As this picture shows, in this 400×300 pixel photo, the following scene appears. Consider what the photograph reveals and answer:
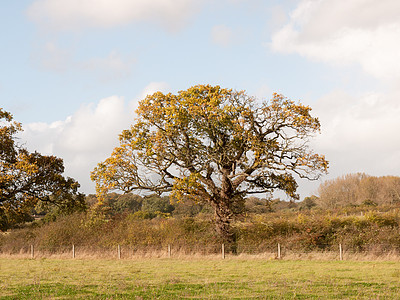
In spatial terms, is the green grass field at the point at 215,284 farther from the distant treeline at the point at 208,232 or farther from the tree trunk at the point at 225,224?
the tree trunk at the point at 225,224

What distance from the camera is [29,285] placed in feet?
50.6

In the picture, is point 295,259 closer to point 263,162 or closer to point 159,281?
point 263,162

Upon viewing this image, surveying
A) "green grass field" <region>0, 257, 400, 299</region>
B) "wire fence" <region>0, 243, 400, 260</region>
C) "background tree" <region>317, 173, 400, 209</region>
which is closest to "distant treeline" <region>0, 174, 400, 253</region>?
"wire fence" <region>0, 243, 400, 260</region>

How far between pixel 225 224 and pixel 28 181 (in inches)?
539

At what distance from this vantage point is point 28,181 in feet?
75.3

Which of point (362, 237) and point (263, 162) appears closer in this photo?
point (263, 162)

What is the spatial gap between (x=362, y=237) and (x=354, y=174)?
6143 centimetres

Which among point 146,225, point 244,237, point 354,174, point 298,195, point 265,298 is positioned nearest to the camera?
point 265,298

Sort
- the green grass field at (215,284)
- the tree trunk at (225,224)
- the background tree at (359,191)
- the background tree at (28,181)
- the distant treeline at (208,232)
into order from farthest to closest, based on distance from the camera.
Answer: the background tree at (359,191) → the tree trunk at (225,224) → the distant treeline at (208,232) → the background tree at (28,181) → the green grass field at (215,284)

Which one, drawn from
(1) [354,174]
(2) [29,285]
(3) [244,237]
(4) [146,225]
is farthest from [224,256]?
(1) [354,174]

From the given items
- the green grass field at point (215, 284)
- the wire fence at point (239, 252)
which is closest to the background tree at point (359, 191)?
the wire fence at point (239, 252)

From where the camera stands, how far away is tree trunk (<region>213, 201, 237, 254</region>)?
29.7 meters

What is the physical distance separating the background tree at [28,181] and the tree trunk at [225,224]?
9.93 meters

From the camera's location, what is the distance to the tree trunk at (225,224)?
97.3 feet
